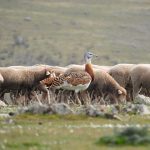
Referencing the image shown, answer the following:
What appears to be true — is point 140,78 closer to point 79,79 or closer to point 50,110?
point 79,79

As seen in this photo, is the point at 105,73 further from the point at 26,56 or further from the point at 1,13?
the point at 1,13

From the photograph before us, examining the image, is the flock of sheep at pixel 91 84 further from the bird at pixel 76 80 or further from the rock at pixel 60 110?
the rock at pixel 60 110

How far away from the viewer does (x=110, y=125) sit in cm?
1944

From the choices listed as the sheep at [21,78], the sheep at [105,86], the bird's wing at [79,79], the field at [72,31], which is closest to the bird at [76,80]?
the bird's wing at [79,79]

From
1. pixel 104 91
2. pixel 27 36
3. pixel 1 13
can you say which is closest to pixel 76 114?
pixel 104 91

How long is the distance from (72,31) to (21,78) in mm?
97306

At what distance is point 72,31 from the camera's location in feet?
441

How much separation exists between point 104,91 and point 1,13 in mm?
107633

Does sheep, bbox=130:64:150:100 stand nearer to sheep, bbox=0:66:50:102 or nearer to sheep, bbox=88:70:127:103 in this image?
sheep, bbox=88:70:127:103

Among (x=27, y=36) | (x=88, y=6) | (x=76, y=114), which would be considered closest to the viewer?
(x=76, y=114)

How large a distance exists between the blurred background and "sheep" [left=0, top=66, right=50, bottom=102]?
2621 inches

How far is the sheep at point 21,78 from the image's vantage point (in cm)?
3712

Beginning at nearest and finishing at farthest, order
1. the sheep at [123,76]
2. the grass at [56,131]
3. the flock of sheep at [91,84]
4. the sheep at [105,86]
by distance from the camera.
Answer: the grass at [56,131] → the flock of sheep at [91,84] → the sheep at [105,86] → the sheep at [123,76]

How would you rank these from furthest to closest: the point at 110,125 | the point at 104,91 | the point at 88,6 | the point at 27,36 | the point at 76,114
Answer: the point at 88,6, the point at 27,36, the point at 104,91, the point at 76,114, the point at 110,125
